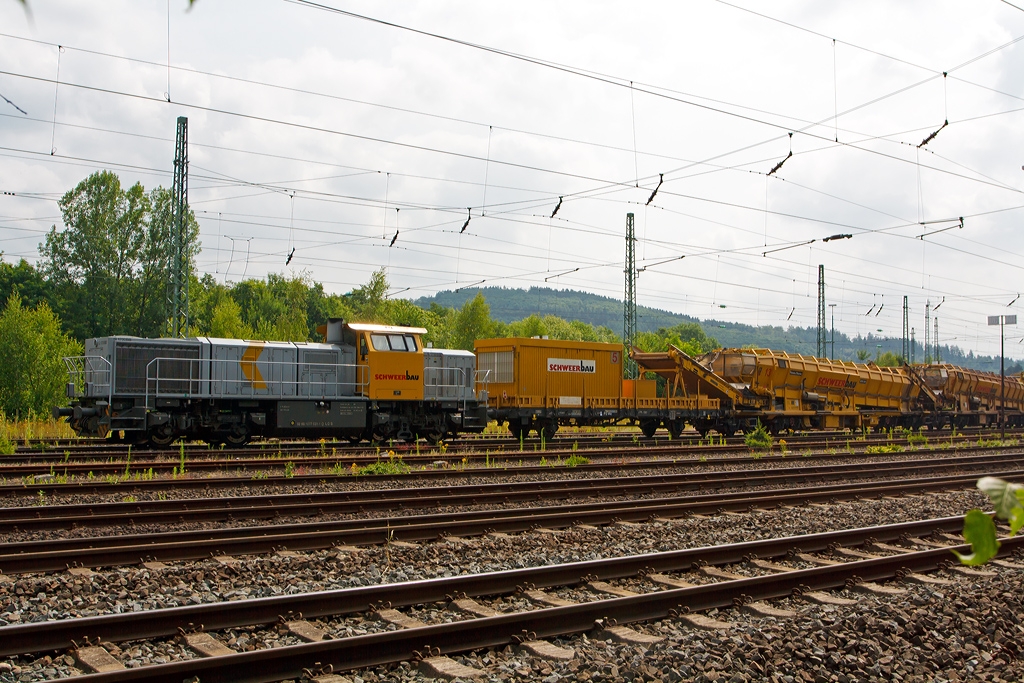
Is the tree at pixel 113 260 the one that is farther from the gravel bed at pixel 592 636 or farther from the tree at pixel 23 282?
the gravel bed at pixel 592 636

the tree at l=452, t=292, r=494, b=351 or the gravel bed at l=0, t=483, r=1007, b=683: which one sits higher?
the tree at l=452, t=292, r=494, b=351

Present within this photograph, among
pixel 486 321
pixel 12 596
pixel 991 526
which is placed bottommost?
pixel 12 596

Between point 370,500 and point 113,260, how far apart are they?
165 ft

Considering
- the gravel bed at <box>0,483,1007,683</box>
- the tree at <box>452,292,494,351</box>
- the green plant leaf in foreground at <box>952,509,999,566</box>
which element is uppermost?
the tree at <box>452,292,494,351</box>

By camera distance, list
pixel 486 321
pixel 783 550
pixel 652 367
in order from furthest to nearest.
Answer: pixel 486 321, pixel 652 367, pixel 783 550

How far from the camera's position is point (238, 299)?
94688mm

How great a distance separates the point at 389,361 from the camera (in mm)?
21500

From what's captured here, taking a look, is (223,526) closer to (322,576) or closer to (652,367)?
(322,576)

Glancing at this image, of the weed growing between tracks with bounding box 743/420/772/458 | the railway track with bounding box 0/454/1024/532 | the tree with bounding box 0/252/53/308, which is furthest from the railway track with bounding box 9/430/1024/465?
the tree with bounding box 0/252/53/308

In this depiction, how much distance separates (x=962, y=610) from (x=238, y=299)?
9532 centimetres

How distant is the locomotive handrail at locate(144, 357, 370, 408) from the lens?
1930 centimetres

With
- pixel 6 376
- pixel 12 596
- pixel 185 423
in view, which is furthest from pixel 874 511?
pixel 6 376

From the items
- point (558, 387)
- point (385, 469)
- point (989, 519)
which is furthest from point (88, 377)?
point (989, 519)

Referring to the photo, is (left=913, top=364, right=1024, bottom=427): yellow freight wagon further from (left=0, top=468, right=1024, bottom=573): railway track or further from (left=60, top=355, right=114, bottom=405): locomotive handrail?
(left=60, top=355, right=114, bottom=405): locomotive handrail
